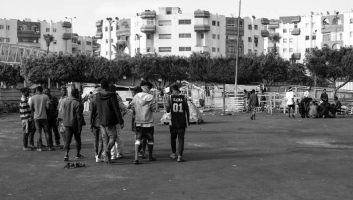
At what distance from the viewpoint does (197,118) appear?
25.0 meters

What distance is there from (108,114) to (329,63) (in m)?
60.5

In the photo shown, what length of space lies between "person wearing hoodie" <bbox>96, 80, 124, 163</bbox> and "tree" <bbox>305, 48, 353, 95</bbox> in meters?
58.4

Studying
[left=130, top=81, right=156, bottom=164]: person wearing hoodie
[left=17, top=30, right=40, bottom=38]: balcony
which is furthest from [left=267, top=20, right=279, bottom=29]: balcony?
[left=130, top=81, right=156, bottom=164]: person wearing hoodie

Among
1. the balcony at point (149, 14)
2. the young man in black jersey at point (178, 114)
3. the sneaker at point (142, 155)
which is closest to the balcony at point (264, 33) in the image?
the balcony at point (149, 14)

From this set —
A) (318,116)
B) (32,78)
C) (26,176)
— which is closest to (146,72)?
(32,78)

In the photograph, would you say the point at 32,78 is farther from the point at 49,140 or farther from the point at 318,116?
the point at 49,140

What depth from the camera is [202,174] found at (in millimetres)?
10094

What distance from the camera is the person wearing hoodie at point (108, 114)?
37.3 feet

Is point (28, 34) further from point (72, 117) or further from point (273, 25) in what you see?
point (72, 117)

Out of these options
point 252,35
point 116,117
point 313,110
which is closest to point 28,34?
point 252,35

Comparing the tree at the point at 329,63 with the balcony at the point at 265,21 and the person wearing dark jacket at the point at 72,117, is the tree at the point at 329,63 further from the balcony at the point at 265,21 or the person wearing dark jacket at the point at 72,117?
the balcony at the point at 265,21

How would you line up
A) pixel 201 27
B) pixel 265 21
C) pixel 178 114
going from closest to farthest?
pixel 178 114, pixel 201 27, pixel 265 21

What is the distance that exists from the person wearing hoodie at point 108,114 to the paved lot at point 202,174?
1.80 ft

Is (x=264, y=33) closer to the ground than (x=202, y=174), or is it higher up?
higher up
